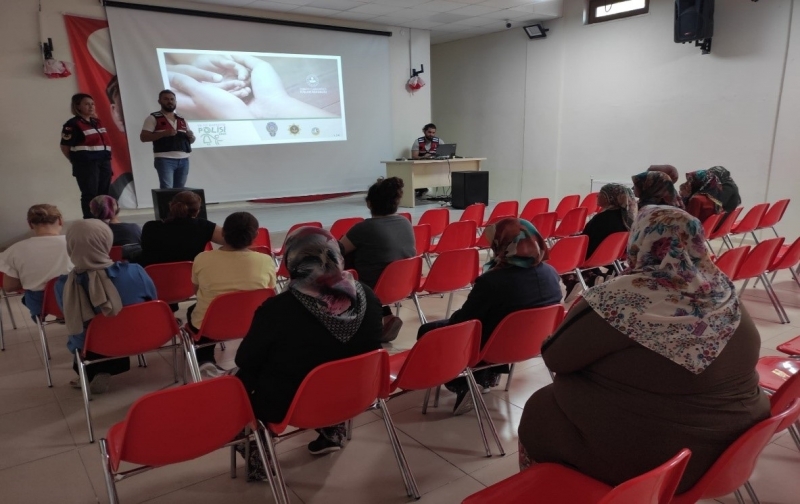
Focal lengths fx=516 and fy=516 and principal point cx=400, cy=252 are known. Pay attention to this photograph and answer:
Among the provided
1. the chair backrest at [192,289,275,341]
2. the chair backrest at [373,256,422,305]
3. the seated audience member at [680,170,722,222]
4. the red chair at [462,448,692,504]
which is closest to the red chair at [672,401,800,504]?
the red chair at [462,448,692,504]

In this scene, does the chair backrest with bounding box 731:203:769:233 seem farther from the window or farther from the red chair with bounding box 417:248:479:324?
the window

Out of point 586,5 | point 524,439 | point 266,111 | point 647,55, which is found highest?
point 586,5

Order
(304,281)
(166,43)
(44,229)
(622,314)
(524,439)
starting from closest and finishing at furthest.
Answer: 1. (622,314)
2. (524,439)
3. (304,281)
4. (44,229)
5. (166,43)

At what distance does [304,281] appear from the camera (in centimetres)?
171

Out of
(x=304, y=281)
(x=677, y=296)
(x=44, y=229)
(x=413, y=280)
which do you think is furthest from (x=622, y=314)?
(x=44, y=229)

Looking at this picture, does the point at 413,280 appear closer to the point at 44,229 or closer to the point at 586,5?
the point at 44,229

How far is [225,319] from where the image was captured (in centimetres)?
257

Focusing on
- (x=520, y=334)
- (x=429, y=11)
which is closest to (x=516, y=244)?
(x=520, y=334)

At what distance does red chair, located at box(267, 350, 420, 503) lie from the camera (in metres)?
→ 1.66

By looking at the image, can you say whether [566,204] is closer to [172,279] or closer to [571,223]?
[571,223]

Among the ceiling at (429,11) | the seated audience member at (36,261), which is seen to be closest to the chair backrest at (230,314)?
the seated audience member at (36,261)

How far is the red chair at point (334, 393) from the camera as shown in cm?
166

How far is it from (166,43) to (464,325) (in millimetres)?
6868

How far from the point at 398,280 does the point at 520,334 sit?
1109 millimetres
